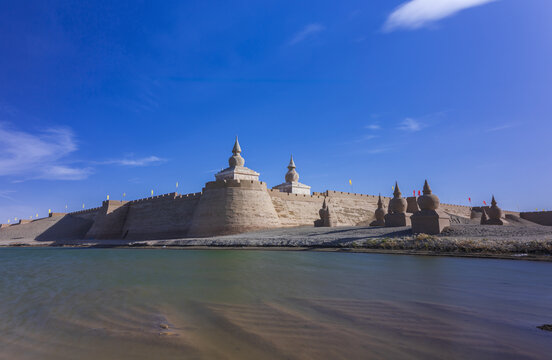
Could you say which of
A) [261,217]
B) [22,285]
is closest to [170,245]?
[261,217]

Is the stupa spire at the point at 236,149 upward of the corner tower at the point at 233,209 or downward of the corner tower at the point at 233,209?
upward

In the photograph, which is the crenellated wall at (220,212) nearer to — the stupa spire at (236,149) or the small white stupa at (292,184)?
the small white stupa at (292,184)

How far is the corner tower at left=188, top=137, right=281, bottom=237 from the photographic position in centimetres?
2389

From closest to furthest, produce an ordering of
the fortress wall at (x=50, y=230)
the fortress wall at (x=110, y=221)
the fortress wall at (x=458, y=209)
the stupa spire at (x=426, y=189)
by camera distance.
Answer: the stupa spire at (x=426, y=189) < the fortress wall at (x=110, y=221) < the fortress wall at (x=458, y=209) < the fortress wall at (x=50, y=230)

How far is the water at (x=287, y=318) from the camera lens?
259cm

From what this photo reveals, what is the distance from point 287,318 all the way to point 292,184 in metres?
33.4

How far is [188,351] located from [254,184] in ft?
76.2

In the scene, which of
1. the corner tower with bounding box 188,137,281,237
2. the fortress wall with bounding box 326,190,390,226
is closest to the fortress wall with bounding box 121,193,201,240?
the corner tower with bounding box 188,137,281,237

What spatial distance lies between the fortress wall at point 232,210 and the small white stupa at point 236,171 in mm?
7615

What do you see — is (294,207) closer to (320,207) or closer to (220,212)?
(320,207)

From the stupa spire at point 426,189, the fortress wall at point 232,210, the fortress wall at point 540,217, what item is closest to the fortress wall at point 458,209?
the fortress wall at point 540,217

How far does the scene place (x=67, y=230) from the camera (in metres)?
40.8

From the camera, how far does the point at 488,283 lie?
546 centimetres

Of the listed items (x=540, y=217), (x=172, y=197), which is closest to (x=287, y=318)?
(x=172, y=197)
